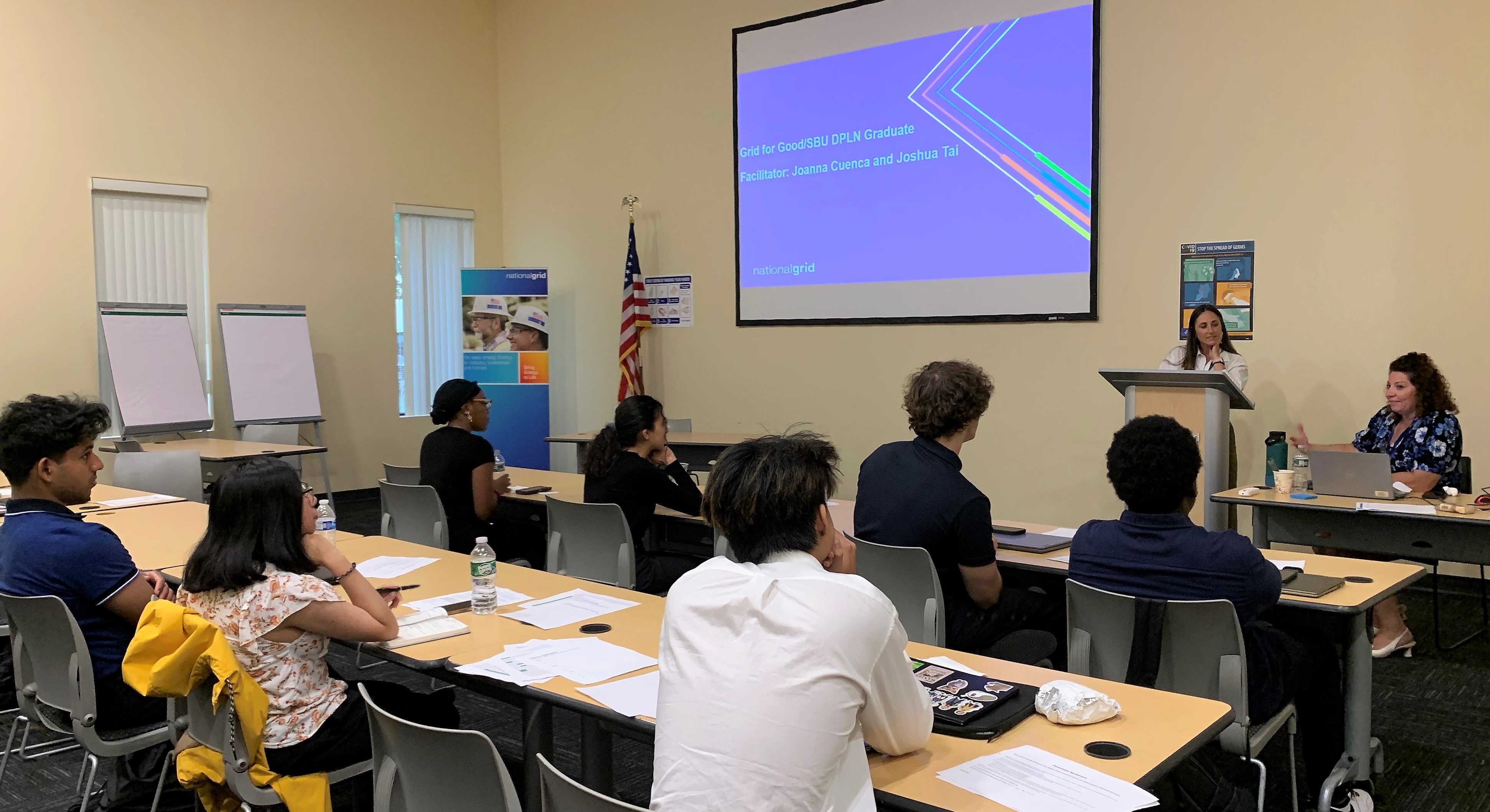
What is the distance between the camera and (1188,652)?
98.3 inches

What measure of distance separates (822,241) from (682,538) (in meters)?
3.71

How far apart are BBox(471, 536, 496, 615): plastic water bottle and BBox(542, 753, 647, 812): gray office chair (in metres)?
1.16

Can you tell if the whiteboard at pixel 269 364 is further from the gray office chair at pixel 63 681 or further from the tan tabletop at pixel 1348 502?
the tan tabletop at pixel 1348 502

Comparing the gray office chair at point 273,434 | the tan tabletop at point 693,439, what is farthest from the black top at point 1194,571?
the gray office chair at point 273,434

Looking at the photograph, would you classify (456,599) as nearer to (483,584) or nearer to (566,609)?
(483,584)

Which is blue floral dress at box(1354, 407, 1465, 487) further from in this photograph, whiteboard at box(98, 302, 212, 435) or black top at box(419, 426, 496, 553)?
whiteboard at box(98, 302, 212, 435)

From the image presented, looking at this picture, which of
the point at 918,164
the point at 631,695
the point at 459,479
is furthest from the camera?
the point at 918,164

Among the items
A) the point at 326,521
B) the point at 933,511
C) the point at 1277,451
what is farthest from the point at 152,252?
the point at 1277,451

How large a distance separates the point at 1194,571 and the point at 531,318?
7484 mm

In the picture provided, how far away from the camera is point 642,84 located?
891 centimetres

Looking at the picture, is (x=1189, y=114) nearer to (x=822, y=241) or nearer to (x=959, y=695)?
(x=822, y=241)

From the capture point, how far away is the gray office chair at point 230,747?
228 cm

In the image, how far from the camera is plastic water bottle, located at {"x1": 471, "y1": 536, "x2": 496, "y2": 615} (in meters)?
2.72

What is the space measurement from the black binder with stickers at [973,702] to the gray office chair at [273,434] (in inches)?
271
